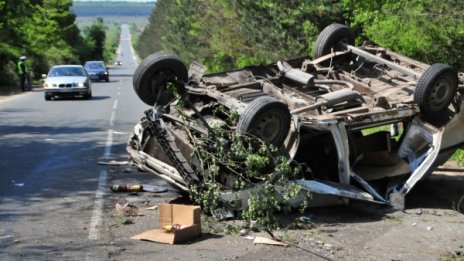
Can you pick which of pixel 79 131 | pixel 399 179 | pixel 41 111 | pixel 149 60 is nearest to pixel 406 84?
pixel 399 179

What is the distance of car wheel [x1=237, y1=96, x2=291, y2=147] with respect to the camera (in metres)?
7.08

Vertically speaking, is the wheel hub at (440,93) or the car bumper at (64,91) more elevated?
the wheel hub at (440,93)

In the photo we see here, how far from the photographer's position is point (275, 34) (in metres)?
28.3

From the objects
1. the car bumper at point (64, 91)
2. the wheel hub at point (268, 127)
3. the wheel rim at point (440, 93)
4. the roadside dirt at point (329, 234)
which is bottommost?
the roadside dirt at point (329, 234)

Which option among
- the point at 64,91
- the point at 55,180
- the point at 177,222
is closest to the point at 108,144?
the point at 55,180

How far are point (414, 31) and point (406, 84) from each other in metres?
5.64

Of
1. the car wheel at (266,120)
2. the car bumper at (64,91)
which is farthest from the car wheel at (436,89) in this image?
the car bumper at (64,91)

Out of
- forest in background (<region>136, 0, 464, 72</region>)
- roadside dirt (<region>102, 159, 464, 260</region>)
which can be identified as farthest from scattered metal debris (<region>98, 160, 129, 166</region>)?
forest in background (<region>136, 0, 464, 72</region>)

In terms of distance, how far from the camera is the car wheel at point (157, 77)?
27.1 ft

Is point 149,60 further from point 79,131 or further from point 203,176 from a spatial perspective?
point 79,131

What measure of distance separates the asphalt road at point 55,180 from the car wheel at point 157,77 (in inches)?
55.4

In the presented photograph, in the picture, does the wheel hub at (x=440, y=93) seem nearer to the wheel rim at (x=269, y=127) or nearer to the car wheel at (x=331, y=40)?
the car wheel at (x=331, y=40)

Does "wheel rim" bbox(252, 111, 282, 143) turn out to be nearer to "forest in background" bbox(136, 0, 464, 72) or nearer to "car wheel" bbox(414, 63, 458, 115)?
"car wheel" bbox(414, 63, 458, 115)

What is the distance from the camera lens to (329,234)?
6.77 m
